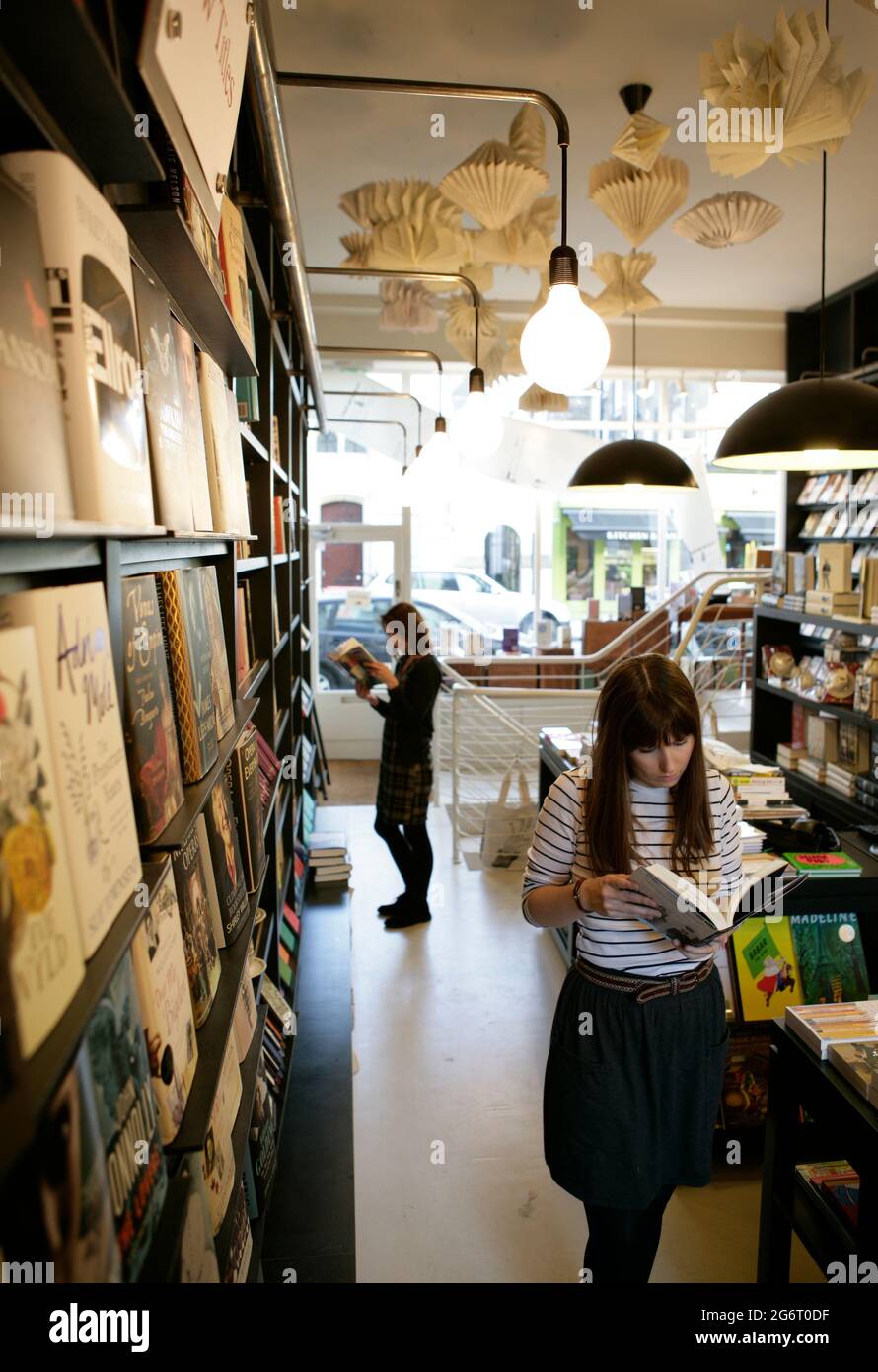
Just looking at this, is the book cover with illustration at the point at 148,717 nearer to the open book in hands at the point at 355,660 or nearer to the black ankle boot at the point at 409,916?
the open book in hands at the point at 355,660

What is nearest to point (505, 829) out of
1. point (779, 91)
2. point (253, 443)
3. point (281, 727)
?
point (281, 727)

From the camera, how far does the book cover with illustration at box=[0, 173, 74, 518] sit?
0.66 meters

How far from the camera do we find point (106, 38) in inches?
33.1

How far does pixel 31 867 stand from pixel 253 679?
1776 mm

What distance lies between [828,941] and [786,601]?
3351mm

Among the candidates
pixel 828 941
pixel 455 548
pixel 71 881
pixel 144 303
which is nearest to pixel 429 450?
pixel 828 941

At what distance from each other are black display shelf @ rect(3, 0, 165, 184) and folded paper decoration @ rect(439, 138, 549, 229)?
259 centimetres

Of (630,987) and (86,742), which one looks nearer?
(86,742)

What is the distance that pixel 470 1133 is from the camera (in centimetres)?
289

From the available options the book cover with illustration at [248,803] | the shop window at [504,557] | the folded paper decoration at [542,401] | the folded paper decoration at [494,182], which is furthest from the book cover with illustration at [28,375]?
the shop window at [504,557]

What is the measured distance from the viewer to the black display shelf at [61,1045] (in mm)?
547

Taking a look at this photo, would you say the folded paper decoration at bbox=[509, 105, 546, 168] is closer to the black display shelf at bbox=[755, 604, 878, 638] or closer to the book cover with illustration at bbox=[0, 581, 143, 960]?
the black display shelf at bbox=[755, 604, 878, 638]

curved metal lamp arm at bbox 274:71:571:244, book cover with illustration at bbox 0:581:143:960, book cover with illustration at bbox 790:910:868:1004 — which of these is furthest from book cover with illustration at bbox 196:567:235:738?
book cover with illustration at bbox 790:910:868:1004

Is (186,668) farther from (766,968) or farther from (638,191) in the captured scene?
(638,191)
